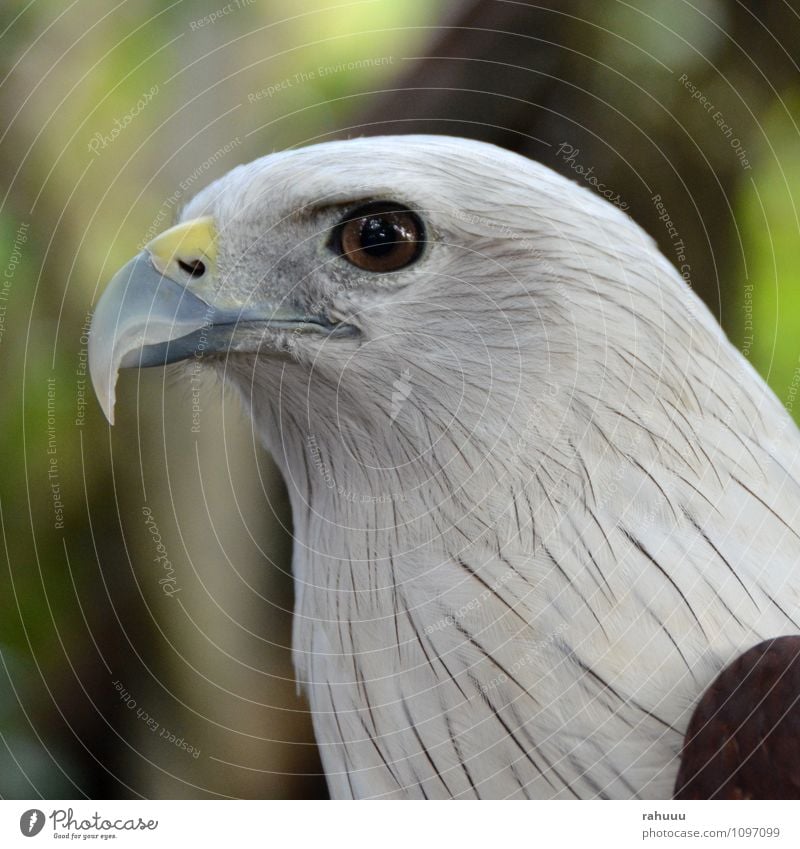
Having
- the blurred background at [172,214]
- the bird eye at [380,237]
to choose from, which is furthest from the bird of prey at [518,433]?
the blurred background at [172,214]

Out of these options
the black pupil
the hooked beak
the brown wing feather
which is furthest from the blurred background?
the brown wing feather

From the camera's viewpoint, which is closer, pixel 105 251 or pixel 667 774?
pixel 667 774

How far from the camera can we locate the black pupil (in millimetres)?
623

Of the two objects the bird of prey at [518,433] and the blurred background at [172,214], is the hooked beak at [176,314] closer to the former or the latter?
the bird of prey at [518,433]

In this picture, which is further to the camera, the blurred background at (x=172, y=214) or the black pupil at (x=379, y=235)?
the blurred background at (x=172, y=214)

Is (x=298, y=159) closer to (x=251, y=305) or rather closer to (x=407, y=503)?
(x=251, y=305)

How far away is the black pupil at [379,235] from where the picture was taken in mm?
623

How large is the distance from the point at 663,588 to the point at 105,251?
714mm

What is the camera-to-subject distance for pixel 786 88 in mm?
1057

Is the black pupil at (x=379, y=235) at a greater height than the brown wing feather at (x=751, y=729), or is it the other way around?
the black pupil at (x=379, y=235)

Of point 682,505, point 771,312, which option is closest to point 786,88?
point 771,312

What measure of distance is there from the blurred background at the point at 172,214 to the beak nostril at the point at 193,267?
238 mm

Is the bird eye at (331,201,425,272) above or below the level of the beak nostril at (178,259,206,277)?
below

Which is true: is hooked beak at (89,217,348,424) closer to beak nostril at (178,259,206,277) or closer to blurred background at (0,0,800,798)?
beak nostril at (178,259,206,277)
